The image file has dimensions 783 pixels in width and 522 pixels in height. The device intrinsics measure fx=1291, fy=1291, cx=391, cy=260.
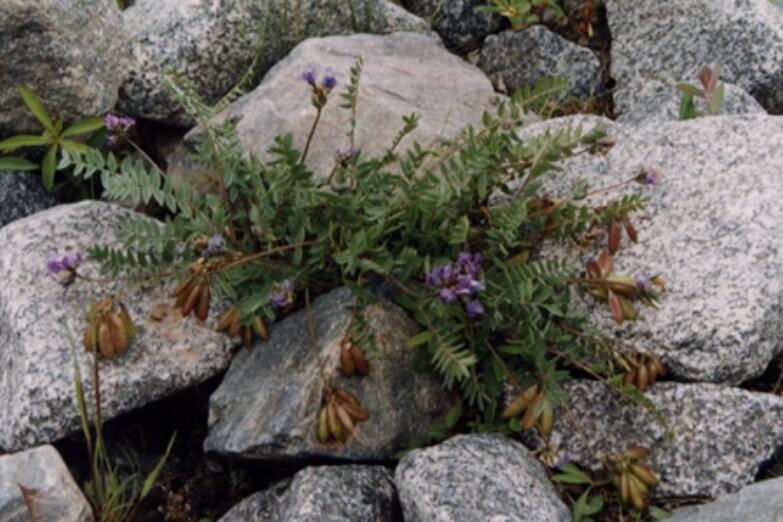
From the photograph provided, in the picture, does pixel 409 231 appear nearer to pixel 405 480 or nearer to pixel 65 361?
pixel 405 480

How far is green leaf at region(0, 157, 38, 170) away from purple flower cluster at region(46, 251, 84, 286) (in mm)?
800

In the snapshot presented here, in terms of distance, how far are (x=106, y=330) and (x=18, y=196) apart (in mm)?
1091

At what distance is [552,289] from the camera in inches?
147

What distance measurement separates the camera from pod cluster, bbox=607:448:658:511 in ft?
11.6

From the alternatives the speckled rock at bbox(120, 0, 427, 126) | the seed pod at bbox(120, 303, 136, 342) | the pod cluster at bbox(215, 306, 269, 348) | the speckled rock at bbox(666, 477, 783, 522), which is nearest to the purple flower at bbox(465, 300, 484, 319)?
the pod cluster at bbox(215, 306, 269, 348)

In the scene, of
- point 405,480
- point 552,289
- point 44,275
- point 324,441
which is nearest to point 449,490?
point 405,480

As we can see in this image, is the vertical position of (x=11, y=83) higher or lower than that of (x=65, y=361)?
higher

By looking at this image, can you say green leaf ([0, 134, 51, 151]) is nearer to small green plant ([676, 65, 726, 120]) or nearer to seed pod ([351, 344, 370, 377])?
seed pod ([351, 344, 370, 377])

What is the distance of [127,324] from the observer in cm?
383

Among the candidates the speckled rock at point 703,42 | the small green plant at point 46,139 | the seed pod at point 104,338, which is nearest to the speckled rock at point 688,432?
the seed pod at point 104,338

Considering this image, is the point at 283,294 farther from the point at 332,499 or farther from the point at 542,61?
the point at 542,61

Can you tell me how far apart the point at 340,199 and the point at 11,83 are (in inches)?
56.5

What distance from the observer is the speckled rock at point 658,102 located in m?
4.69

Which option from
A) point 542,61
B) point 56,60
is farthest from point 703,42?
point 56,60
